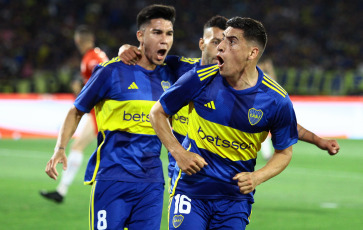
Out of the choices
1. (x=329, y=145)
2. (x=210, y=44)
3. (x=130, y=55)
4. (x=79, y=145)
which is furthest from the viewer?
(x=79, y=145)

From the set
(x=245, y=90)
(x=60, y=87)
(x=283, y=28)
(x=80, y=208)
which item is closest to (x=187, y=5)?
(x=283, y=28)

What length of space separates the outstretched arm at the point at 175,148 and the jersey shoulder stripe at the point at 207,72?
0.32 m

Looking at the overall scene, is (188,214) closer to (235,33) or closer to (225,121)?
(225,121)

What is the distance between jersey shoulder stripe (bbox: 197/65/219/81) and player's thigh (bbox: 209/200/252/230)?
79 centimetres

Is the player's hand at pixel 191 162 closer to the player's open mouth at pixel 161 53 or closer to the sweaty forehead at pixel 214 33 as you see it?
the player's open mouth at pixel 161 53

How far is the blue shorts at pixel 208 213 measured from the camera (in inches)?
154

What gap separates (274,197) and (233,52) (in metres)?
5.75

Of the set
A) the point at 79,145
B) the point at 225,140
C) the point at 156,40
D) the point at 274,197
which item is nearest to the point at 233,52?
the point at 225,140

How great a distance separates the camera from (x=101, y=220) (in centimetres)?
438

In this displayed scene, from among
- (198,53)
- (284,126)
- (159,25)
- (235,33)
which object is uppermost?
(235,33)

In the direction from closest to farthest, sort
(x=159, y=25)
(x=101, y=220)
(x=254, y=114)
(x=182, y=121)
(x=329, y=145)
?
1. (x=254, y=114)
2. (x=329, y=145)
3. (x=101, y=220)
4. (x=159, y=25)
5. (x=182, y=121)

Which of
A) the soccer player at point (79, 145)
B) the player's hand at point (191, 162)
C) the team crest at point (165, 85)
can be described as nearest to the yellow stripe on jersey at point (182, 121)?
the team crest at point (165, 85)

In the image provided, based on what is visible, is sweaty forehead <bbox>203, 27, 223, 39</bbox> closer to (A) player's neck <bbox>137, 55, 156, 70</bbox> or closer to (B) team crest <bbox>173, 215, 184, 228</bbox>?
(A) player's neck <bbox>137, 55, 156, 70</bbox>

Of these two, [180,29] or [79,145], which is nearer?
[79,145]
